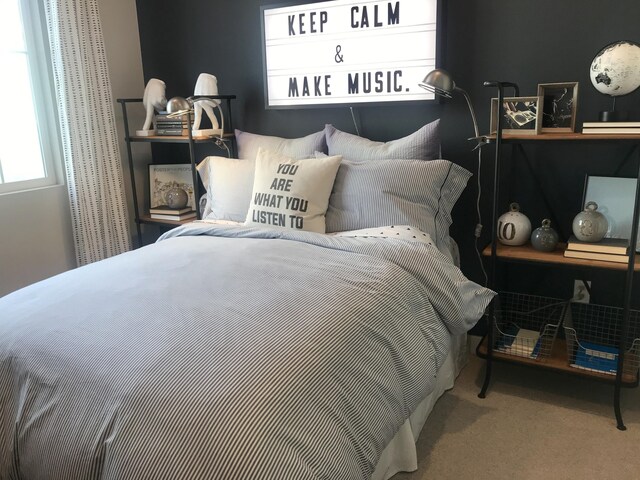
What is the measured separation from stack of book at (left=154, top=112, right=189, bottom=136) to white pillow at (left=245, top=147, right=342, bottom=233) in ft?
2.84

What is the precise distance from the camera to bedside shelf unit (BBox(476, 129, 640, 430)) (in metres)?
1.93

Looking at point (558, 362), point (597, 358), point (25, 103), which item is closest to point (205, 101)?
point (25, 103)

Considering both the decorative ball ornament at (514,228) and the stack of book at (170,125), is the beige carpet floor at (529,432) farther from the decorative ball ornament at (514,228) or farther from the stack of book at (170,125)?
the stack of book at (170,125)

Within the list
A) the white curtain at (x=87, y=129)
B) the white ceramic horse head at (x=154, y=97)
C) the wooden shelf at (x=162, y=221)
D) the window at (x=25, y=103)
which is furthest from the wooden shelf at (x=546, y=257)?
the window at (x=25, y=103)

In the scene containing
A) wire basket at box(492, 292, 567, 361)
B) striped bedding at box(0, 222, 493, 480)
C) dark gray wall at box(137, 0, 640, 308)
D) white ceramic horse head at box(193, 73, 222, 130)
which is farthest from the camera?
white ceramic horse head at box(193, 73, 222, 130)

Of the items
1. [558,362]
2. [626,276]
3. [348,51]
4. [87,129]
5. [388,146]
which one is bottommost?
[558,362]

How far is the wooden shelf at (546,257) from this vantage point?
1991mm

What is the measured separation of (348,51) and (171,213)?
4.61 ft

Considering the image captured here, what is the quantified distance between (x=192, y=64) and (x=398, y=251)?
205cm

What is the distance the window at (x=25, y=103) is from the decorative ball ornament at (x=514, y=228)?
2.42m

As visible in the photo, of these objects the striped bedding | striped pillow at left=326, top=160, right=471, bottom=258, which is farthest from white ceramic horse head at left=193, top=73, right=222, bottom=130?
the striped bedding

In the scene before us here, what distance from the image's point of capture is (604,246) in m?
2.02

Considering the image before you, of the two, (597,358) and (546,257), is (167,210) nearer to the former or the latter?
(546,257)

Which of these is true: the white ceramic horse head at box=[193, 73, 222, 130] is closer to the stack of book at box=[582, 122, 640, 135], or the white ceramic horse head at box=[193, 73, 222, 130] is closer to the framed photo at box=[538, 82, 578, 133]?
the framed photo at box=[538, 82, 578, 133]
